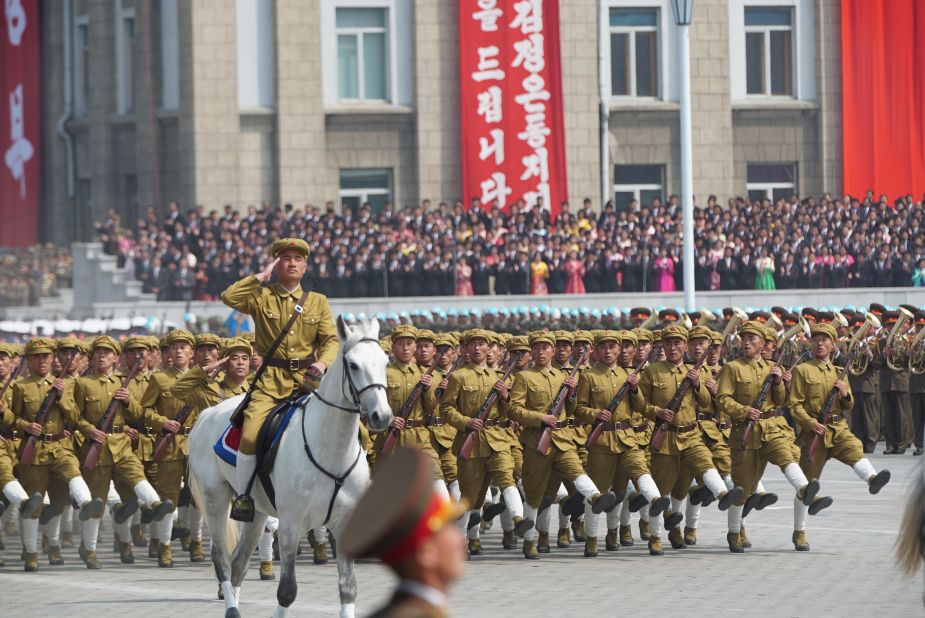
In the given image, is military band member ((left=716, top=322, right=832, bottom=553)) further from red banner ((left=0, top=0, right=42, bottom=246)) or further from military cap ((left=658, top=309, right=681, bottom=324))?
red banner ((left=0, top=0, right=42, bottom=246))

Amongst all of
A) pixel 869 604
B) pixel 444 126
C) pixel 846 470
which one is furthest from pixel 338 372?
pixel 444 126

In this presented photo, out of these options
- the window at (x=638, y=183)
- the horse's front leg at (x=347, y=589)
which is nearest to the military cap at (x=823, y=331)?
the horse's front leg at (x=347, y=589)

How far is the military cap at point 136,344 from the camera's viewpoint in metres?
17.8

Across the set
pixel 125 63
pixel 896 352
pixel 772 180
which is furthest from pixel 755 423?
pixel 125 63

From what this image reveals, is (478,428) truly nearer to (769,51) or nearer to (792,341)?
(792,341)

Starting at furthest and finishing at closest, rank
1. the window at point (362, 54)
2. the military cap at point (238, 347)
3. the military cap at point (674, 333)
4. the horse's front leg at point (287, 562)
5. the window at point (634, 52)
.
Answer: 1. the window at point (634, 52)
2. the window at point (362, 54)
3. the military cap at point (674, 333)
4. the military cap at point (238, 347)
5. the horse's front leg at point (287, 562)

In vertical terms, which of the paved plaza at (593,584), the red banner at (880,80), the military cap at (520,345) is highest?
the red banner at (880,80)

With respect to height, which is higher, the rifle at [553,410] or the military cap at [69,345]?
the military cap at [69,345]

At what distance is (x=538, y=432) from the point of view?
17.6 meters

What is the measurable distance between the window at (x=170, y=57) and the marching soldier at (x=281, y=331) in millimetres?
34810

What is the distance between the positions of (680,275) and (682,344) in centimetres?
2072

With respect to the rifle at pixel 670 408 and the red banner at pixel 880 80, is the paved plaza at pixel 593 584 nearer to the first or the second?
the rifle at pixel 670 408

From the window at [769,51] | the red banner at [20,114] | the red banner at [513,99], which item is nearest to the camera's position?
the red banner at [513,99]

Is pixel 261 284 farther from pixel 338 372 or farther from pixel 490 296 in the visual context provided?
pixel 490 296
